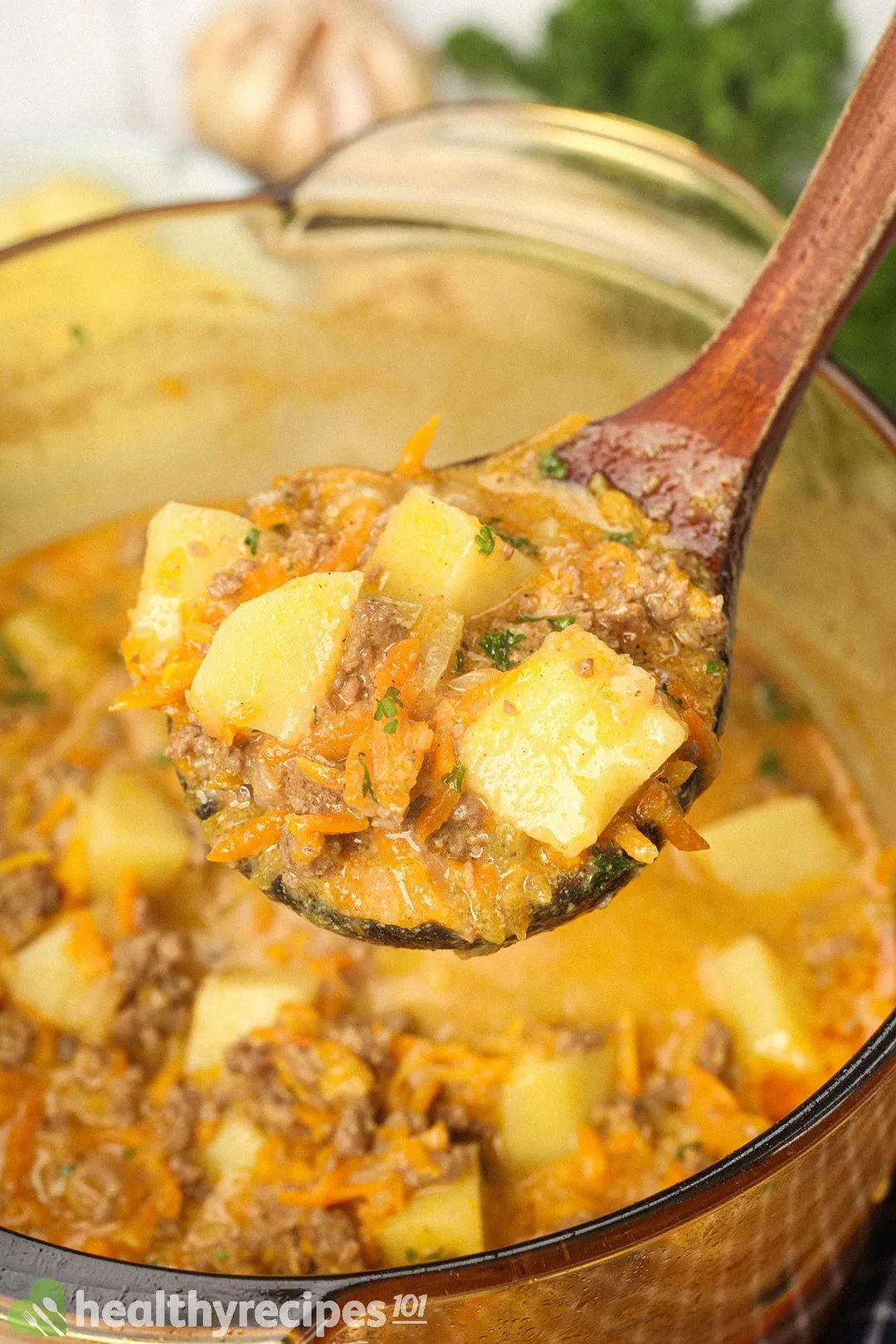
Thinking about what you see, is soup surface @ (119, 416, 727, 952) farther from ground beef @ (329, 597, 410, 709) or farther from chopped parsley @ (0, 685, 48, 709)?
chopped parsley @ (0, 685, 48, 709)

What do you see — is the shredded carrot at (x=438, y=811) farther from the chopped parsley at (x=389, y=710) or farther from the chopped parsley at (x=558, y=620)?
the chopped parsley at (x=558, y=620)

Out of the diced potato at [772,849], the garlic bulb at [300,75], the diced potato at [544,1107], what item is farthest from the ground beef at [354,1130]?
the garlic bulb at [300,75]

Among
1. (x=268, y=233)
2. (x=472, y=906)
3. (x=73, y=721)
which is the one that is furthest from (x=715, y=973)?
(x=268, y=233)

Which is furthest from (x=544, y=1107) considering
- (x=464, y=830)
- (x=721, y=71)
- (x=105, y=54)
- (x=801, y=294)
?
(x=105, y=54)

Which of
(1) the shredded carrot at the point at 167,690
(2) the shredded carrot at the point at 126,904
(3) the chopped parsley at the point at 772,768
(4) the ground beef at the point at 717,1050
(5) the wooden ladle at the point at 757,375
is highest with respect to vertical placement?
(5) the wooden ladle at the point at 757,375

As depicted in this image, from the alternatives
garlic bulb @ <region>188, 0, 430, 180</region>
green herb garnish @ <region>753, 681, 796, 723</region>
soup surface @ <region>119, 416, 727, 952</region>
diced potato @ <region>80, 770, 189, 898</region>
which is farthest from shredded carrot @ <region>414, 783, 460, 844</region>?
garlic bulb @ <region>188, 0, 430, 180</region>

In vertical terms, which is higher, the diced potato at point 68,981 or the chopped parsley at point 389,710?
the chopped parsley at point 389,710
